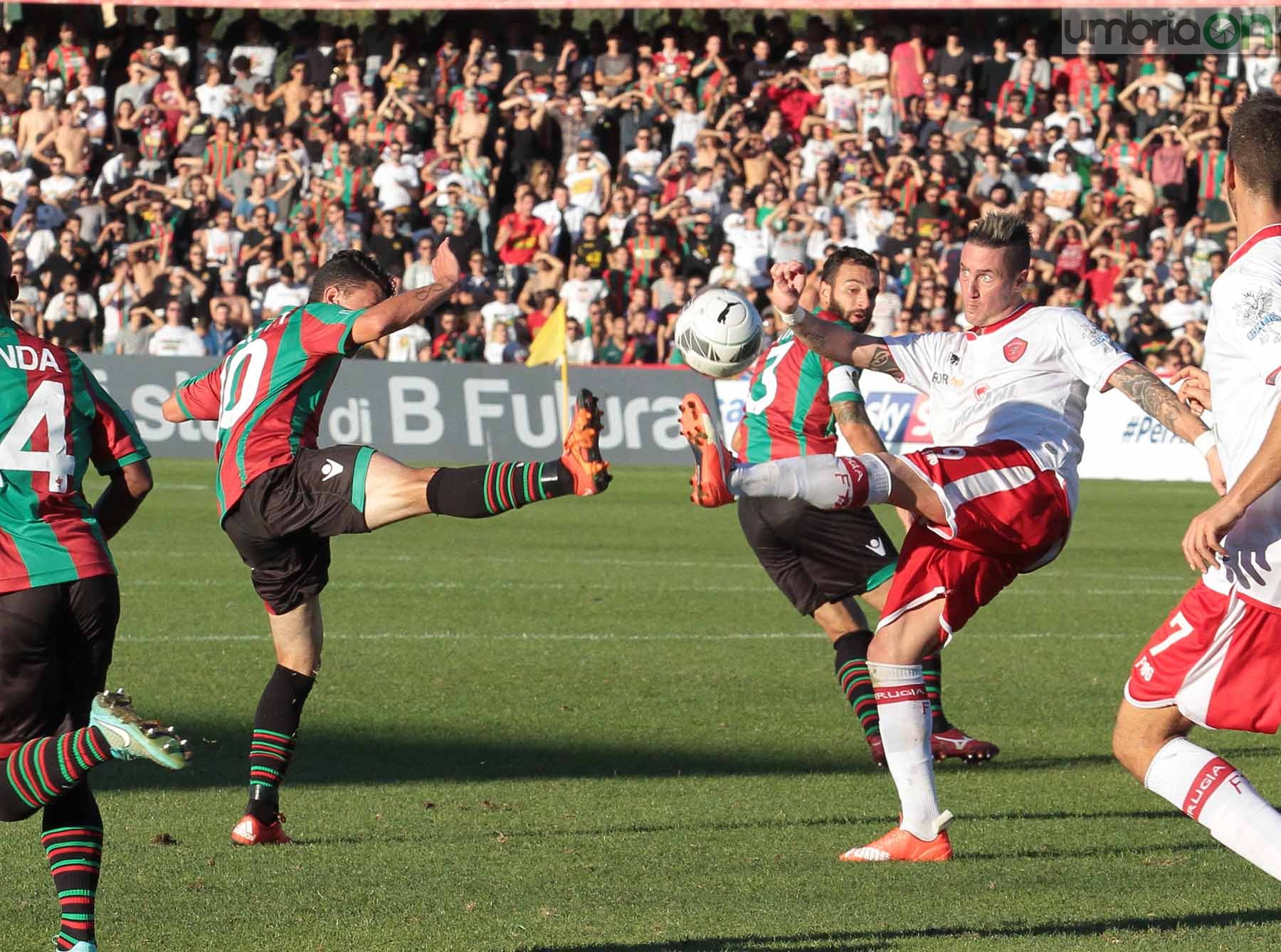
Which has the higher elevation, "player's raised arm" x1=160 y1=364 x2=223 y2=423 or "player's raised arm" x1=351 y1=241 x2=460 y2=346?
"player's raised arm" x1=351 y1=241 x2=460 y2=346

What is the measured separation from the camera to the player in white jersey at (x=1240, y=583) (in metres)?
4.57

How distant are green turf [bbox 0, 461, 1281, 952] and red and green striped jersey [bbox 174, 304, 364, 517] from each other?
4.43ft

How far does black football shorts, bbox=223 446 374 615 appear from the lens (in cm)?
659

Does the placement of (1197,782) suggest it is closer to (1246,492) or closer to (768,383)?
(1246,492)

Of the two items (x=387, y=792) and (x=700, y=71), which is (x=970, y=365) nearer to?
(x=387, y=792)

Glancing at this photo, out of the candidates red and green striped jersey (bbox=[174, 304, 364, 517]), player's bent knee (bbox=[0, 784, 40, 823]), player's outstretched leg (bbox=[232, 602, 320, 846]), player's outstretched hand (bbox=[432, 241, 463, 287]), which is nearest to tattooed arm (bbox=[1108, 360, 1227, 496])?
player's outstretched hand (bbox=[432, 241, 463, 287])

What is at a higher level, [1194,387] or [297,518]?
[1194,387]

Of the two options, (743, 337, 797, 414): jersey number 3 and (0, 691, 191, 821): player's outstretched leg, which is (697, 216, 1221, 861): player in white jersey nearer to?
(743, 337, 797, 414): jersey number 3

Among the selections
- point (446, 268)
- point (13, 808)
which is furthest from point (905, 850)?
point (13, 808)

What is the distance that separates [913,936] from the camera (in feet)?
17.1

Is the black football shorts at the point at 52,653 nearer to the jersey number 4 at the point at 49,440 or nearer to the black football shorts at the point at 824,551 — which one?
the jersey number 4 at the point at 49,440

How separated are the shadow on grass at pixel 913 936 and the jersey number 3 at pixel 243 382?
259 cm

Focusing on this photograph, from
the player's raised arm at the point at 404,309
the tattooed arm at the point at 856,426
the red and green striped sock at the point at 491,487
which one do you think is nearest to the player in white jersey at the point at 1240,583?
the red and green striped sock at the point at 491,487

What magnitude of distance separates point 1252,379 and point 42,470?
313 centimetres
